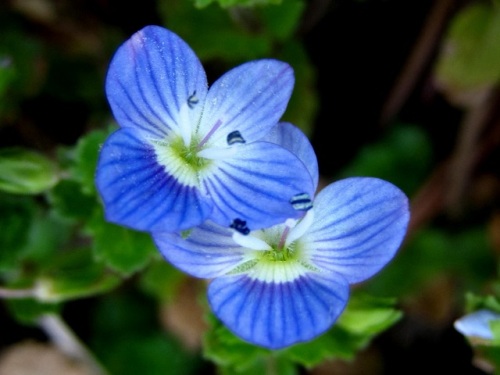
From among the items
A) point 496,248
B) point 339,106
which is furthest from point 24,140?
point 496,248

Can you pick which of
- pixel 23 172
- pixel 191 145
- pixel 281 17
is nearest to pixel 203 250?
pixel 191 145

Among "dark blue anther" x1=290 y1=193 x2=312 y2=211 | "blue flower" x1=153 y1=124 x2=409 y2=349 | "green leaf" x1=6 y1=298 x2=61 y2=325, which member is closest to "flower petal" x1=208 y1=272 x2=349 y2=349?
"blue flower" x1=153 y1=124 x2=409 y2=349

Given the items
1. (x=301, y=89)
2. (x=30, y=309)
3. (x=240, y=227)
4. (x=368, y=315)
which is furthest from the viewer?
(x=301, y=89)

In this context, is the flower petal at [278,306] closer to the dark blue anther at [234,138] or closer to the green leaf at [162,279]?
the dark blue anther at [234,138]

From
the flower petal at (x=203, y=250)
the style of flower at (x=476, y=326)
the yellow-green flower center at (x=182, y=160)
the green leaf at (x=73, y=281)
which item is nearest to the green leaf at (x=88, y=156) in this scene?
the green leaf at (x=73, y=281)

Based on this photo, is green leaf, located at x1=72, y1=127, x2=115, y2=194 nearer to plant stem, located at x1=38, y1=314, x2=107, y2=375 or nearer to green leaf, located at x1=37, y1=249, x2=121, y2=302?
green leaf, located at x1=37, y1=249, x2=121, y2=302

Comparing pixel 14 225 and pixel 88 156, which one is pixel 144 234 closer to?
pixel 88 156

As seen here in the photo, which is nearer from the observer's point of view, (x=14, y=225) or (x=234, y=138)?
(x=234, y=138)
